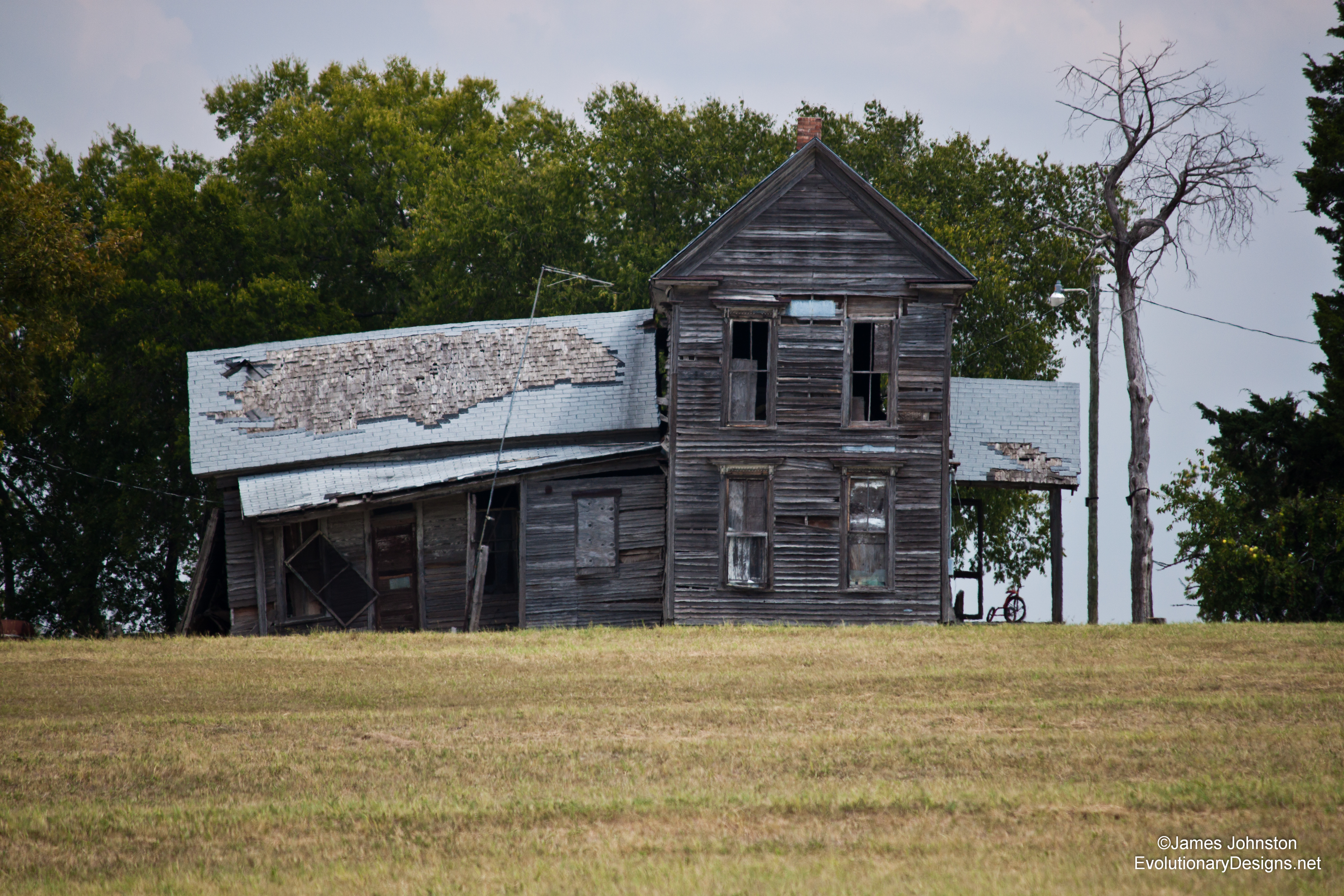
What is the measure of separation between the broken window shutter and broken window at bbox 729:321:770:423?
24.9 feet

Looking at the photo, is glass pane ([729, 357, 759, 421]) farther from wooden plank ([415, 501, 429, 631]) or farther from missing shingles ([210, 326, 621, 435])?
wooden plank ([415, 501, 429, 631])

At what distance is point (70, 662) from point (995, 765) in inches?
534

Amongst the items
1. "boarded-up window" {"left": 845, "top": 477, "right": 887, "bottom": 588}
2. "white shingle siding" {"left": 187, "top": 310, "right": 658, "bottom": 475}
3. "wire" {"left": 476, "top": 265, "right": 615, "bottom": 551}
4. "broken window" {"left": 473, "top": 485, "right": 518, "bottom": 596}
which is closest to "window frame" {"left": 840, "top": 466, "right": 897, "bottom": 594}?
"boarded-up window" {"left": 845, "top": 477, "right": 887, "bottom": 588}

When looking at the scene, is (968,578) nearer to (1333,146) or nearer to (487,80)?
(1333,146)

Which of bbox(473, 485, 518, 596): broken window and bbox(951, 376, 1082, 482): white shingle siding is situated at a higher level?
bbox(951, 376, 1082, 482): white shingle siding

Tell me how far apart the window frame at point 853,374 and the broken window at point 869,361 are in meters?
0.02

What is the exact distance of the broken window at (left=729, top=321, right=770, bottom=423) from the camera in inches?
966

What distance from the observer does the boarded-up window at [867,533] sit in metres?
24.2

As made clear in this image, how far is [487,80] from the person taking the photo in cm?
4869

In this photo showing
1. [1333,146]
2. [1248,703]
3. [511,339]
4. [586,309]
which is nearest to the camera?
[1248,703]

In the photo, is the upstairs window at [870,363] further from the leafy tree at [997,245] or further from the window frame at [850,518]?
the leafy tree at [997,245]

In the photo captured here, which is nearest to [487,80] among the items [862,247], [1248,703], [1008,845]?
[862,247]

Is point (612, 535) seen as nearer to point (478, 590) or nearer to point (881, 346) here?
point (478, 590)

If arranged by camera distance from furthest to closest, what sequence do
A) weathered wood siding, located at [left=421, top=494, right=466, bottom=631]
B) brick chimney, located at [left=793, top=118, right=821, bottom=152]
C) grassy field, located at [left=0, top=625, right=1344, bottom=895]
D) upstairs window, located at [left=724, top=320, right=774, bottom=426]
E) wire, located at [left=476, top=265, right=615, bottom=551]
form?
brick chimney, located at [left=793, top=118, right=821, bottom=152] → weathered wood siding, located at [left=421, top=494, right=466, bottom=631] → wire, located at [left=476, top=265, right=615, bottom=551] → upstairs window, located at [left=724, top=320, right=774, bottom=426] → grassy field, located at [left=0, top=625, right=1344, bottom=895]
